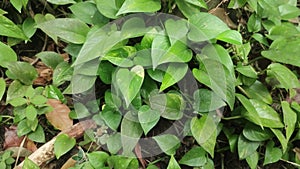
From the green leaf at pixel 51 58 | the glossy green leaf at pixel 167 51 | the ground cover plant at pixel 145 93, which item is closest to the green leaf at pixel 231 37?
the ground cover plant at pixel 145 93

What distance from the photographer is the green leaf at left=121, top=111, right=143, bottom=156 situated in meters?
1.38

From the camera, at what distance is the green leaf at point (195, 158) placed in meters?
1.41

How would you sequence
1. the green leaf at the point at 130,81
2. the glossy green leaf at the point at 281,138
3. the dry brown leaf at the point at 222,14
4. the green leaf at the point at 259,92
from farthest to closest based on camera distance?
the dry brown leaf at the point at 222,14 → the green leaf at the point at 259,92 → the glossy green leaf at the point at 281,138 → the green leaf at the point at 130,81

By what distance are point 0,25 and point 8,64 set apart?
13 centimetres

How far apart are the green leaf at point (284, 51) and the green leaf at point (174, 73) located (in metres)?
0.33

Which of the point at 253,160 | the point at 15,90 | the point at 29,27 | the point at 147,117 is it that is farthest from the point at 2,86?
the point at 253,160

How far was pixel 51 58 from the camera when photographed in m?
1.53

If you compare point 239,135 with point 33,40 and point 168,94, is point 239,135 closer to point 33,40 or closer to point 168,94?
point 168,94

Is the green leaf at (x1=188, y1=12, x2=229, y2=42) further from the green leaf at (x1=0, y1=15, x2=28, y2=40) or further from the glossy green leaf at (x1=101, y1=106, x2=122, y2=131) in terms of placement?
the green leaf at (x1=0, y1=15, x2=28, y2=40)

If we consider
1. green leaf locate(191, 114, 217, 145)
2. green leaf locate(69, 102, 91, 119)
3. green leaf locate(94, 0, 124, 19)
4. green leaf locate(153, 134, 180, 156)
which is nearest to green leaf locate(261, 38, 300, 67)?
green leaf locate(191, 114, 217, 145)

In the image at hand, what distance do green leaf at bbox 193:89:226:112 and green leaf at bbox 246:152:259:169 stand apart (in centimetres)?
22

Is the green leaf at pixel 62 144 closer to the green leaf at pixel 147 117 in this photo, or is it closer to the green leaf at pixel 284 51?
the green leaf at pixel 147 117

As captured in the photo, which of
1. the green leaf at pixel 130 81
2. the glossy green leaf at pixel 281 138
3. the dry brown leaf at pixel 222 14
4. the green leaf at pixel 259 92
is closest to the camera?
the green leaf at pixel 130 81

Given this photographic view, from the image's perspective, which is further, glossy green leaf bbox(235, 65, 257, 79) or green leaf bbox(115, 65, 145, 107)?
glossy green leaf bbox(235, 65, 257, 79)
